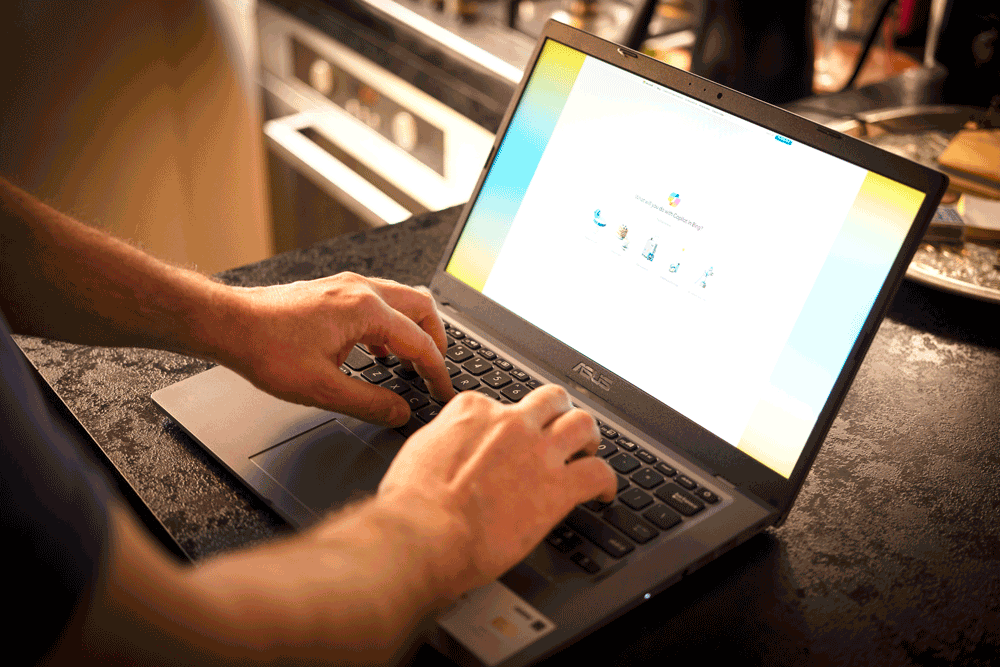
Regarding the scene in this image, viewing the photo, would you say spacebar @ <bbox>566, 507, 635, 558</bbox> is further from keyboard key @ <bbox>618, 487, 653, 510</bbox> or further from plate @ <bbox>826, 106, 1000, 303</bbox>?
plate @ <bbox>826, 106, 1000, 303</bbox>

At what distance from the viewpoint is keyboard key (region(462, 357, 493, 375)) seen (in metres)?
0.74

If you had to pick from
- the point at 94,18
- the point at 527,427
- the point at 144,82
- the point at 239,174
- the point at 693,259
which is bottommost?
the point at 239,174

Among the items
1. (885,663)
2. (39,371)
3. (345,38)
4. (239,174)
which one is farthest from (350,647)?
(239,174)

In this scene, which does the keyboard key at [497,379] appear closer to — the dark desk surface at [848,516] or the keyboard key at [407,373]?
the keyboard key at [407,373]

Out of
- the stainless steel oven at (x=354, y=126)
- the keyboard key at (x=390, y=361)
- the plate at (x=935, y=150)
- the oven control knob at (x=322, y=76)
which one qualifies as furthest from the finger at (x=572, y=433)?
the oven control knob at (x=322, y=76)

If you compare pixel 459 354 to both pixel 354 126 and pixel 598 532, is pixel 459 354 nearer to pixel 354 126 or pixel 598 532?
pixel 598 532

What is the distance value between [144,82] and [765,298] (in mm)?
2359

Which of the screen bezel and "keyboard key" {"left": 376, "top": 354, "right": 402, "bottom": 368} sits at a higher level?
the screen bezel

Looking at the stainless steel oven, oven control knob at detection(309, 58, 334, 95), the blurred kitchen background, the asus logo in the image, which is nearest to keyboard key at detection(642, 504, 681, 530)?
the asus logo

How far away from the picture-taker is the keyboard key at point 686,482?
2.02 feet

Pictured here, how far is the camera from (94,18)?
2.29 metres

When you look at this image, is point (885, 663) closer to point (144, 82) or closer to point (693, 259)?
point (693, 259)

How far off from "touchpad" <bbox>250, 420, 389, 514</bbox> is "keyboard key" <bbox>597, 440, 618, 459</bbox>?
171 millimetres

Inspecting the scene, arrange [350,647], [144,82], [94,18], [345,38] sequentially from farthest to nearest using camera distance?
[144,82], [94,18], [345,38], [350,647]
